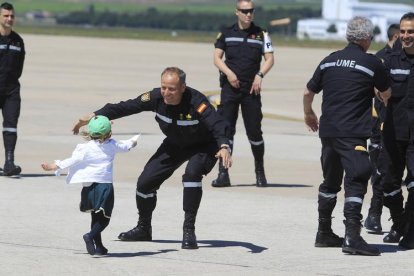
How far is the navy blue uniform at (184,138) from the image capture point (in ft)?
Result: 30.1

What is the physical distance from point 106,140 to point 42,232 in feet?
4.37

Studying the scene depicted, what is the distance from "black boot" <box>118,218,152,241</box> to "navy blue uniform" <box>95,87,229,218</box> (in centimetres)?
6

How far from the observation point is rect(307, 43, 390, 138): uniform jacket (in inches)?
360

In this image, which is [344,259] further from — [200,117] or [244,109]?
[244,109]

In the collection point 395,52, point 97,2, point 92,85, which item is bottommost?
point 97,2

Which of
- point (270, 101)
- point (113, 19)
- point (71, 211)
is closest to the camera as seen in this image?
point (71, 211)

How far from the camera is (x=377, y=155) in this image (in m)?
10.9

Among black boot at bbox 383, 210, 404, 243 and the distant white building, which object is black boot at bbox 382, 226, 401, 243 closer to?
black boot at bbox 383, 210, 404, 243

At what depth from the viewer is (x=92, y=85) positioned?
3022 cm

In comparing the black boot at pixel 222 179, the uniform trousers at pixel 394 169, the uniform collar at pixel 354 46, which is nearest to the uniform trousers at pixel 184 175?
the uniform collar at pixel 354 46

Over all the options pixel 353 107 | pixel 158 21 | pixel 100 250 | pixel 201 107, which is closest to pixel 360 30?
pixel 353 107

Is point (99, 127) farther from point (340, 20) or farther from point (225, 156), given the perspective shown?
point (340, 20)

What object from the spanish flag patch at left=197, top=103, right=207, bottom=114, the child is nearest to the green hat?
the child

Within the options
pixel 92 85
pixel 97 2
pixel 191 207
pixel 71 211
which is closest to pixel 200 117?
pixel 191 207
